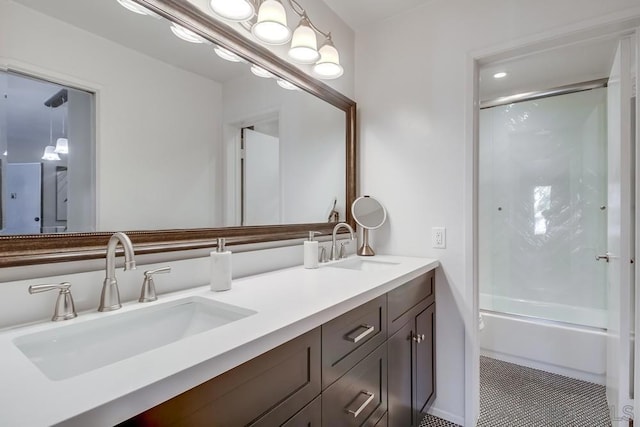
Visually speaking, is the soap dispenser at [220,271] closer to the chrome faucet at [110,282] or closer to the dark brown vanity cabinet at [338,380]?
the chrome faucet at [110,282]

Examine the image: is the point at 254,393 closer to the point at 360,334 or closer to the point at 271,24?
the point at 360,334

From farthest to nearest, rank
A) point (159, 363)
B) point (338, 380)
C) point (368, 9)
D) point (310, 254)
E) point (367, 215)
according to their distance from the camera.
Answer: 1. point (367, 215)
2. point (368, 9)
3. point (310, 254)
4. point (338, 380)
5. point (159, 363)

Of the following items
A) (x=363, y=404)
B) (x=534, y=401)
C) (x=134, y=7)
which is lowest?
(x=534, y=401)

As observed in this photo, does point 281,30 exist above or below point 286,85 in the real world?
above

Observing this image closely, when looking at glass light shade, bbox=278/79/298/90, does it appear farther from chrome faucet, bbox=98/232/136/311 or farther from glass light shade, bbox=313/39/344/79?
chrome faucet, bbox=98/232/136/311

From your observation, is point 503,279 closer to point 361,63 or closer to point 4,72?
point 361,63

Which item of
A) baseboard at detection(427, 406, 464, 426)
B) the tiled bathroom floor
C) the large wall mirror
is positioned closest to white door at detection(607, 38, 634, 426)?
the tiled bathroom floor

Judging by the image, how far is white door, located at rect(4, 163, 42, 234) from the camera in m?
0.80

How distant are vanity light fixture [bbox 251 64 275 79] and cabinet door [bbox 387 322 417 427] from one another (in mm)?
1323

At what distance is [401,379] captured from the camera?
4.61 feet

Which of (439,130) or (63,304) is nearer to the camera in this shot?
(63,304)

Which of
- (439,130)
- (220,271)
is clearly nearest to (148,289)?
(220,271)

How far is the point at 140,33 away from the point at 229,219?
73 cm

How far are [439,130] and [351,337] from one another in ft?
4.41
